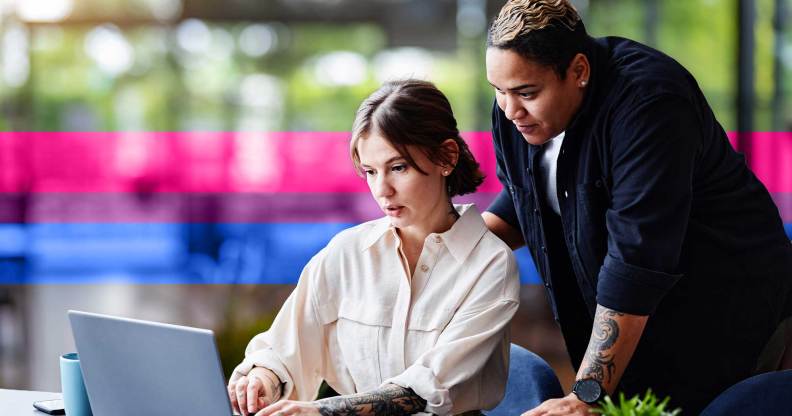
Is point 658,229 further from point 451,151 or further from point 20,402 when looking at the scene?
point 20,402

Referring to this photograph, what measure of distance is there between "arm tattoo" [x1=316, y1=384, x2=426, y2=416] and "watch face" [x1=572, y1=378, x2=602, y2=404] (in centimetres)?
25

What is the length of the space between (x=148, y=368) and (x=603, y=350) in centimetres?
74

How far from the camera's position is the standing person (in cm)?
163

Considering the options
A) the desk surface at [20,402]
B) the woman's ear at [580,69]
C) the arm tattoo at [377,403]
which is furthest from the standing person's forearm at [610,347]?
the desk surface at [20,402]

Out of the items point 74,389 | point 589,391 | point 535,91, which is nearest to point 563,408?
point 589,391

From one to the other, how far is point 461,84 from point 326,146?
557 millimetres

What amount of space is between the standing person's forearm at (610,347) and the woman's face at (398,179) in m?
0.36

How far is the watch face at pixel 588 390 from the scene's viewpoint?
1.54 meters

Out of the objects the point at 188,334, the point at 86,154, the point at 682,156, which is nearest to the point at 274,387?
the point at 188,334

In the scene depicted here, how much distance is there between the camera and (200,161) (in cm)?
377

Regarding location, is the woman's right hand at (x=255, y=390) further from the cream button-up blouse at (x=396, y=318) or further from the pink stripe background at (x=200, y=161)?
the pink stripe background at (x=200, y=161)

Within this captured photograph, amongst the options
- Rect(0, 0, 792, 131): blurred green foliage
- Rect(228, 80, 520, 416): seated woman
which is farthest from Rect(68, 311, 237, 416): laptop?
Rect(0, 0, 792, 131): blurred green foliage

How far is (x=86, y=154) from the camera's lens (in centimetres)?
375

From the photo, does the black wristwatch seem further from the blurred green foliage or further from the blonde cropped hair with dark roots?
the blurred green foliage
